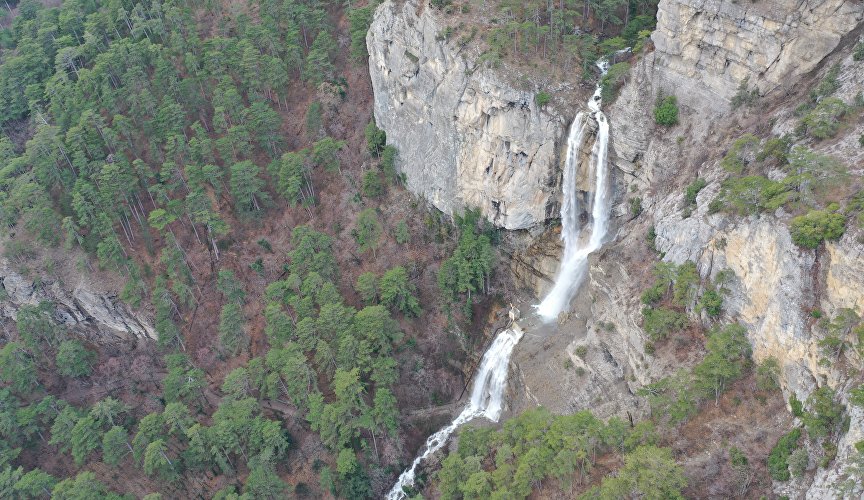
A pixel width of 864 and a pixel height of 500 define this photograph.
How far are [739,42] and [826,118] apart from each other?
33.0ft

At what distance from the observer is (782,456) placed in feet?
128

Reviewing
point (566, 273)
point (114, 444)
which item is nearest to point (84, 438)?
point (114, 444)

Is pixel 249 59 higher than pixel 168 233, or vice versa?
pixel 249 59

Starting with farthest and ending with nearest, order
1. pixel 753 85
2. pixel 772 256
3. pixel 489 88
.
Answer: pixel 489 88 < pixel 753 85 < pixel 772 256

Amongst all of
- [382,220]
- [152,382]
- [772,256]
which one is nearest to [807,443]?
[772,256]

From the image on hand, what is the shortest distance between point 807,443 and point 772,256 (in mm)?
10719

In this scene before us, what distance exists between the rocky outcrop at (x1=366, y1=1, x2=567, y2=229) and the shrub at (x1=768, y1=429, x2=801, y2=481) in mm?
28834

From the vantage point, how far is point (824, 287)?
3962 centimetres

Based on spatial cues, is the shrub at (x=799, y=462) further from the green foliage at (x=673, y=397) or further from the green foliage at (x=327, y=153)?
the green foliage at (x=327, y=153)

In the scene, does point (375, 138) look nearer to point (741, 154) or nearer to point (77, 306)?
point (77, 306)

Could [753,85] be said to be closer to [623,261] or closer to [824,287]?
[623,261]

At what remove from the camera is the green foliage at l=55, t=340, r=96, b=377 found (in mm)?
69062

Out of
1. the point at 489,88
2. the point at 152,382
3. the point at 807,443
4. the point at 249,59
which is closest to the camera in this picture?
the point at 807,443

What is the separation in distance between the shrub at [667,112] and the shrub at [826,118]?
448 inches
